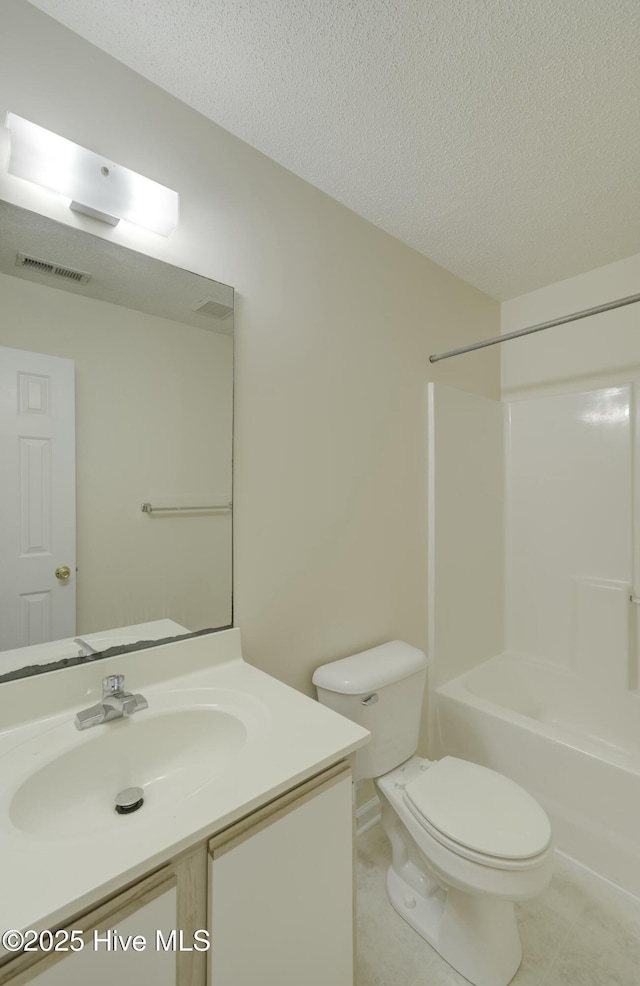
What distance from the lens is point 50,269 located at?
1.09m

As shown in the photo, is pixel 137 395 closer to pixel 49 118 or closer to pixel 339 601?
pixel 49 118

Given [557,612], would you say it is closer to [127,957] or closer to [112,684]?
[112,684]

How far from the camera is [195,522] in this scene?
1337 mm

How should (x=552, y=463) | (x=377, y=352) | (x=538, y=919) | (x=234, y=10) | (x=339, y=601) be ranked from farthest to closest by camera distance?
(x=552, y=463)
(x=377, y=352)
(x=339, y=601)
(x=538, y=919)
(x=234, y=10)

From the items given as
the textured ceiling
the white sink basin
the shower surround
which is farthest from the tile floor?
the textured ceiling

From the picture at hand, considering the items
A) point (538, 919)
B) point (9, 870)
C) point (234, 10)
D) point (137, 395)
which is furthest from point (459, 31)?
point (538, 919)

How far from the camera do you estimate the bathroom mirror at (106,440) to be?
1053 mm

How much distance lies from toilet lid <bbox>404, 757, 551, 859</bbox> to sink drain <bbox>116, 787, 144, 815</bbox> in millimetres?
836

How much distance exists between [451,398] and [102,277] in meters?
1.58

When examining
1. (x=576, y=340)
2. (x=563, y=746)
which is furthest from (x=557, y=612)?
(x=576, y=340)

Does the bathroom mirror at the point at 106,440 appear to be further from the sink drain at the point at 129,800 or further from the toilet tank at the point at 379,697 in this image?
the toilet tank at the point at 379,697

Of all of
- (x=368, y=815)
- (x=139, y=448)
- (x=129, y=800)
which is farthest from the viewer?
(x=368, y=815)

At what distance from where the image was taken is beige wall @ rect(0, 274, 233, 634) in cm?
113

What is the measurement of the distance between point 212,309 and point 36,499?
2.41ft
